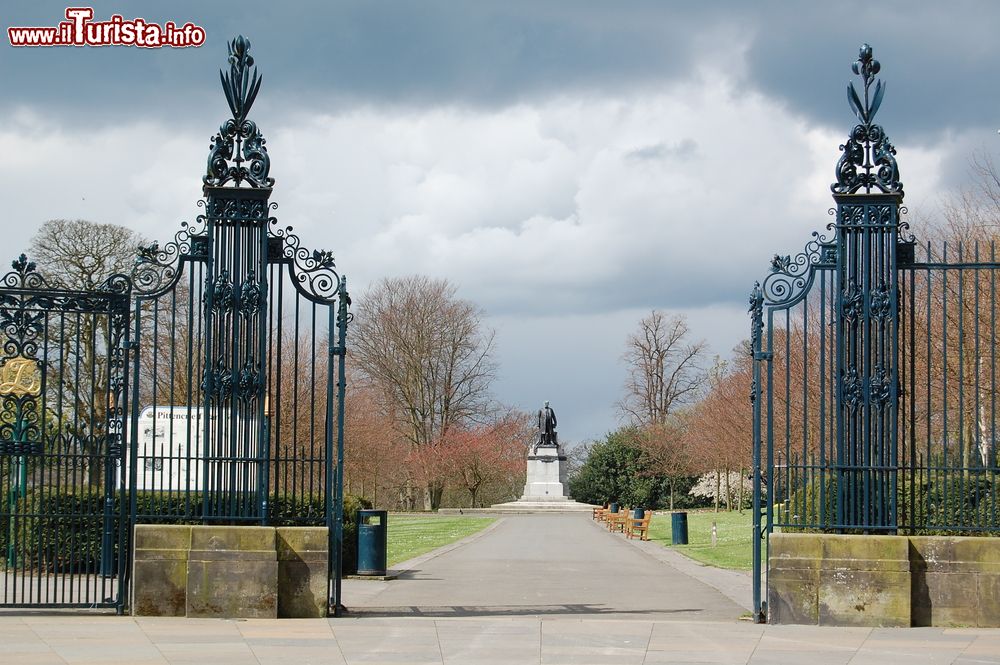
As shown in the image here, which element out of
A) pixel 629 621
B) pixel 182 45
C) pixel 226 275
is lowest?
pixel 629 621

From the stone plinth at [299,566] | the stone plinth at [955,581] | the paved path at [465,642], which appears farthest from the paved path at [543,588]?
the stone plinth at [955,581]

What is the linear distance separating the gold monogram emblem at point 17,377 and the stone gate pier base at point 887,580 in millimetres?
8166

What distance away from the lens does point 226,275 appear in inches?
533

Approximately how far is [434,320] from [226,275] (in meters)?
50.1

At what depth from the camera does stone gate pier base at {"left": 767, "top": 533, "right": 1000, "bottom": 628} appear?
1275 cm

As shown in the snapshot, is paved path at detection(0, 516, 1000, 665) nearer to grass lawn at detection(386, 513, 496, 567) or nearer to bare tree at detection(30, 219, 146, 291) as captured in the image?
grass lawn at detection(386, 513, 496, 567)

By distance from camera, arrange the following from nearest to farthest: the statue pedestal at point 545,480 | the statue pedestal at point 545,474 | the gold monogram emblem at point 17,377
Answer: the gold monogram emblem at point 17,377 → the statue pedestal at point 545,480 → the statue pedestal at point 545,474

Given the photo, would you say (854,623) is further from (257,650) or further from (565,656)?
(257,650)

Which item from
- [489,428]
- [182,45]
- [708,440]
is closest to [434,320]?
[489,428]

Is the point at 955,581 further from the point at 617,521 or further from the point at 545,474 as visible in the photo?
the point at 545,474

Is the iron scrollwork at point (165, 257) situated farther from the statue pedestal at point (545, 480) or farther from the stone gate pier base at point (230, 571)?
the statue pedestal at point (545, 480)

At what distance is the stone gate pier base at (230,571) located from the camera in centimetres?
1302

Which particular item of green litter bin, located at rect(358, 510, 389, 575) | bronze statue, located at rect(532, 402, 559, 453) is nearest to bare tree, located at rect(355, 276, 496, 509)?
bronze statue, located at rect(532, 402, 559, 453)

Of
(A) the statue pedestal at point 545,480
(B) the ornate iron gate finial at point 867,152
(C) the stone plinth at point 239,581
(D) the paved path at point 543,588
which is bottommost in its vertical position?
(A) the statue pedestal at point 545,480
